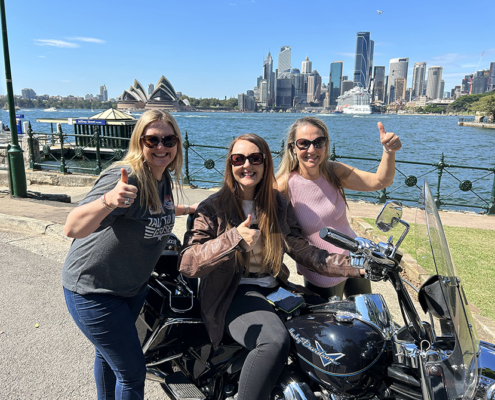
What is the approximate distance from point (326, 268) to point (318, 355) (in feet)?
1.74

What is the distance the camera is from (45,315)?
11.9 feet

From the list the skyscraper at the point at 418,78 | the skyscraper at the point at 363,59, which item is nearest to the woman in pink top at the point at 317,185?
the skyscraper at the point at 363,59

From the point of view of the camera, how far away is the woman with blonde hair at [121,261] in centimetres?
183

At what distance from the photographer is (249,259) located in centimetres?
205

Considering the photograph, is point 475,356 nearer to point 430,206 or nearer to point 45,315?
point 430,206

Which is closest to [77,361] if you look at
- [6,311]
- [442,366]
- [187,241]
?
[6,311]

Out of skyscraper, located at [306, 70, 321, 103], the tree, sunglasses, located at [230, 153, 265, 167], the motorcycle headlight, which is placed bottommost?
the motorcycle headlight

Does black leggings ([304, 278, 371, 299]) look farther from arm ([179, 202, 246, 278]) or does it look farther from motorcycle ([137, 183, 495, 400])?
arm ([179, 202, 246, 278])

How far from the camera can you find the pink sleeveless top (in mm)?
2484

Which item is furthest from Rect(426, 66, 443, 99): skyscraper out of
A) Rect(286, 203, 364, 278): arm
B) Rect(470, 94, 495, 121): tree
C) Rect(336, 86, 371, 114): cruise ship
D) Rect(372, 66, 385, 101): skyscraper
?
Rect(286, 203, 364, 278): arm

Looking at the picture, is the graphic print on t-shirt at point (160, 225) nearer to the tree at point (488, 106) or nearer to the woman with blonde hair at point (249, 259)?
the woman with blonde hair at point (249, 259)

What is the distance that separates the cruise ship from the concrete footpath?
142 metres

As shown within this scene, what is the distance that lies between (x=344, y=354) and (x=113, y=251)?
3.72ft

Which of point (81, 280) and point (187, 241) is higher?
point (187, 241)
